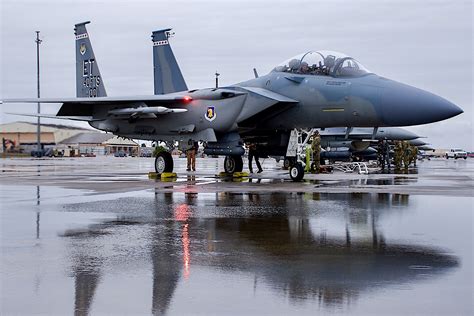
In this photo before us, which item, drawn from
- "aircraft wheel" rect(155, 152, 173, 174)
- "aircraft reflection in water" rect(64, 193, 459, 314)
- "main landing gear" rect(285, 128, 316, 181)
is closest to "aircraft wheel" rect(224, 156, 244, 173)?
"aircraft wheel" rect(155, 152, 173, 174)

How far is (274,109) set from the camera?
652 inches

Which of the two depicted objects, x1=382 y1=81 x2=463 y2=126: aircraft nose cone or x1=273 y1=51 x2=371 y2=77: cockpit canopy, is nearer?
x1=382 y1=81 x2=463 y2=126: aircraft nose cone

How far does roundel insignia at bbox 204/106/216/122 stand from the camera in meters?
17.4

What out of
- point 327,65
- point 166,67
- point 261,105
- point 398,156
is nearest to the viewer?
point 327,65

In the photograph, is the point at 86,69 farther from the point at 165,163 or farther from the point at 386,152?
the point at 386,152

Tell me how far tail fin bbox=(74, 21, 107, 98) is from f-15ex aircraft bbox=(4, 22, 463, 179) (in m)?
3.40

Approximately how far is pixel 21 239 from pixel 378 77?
36.1 ft

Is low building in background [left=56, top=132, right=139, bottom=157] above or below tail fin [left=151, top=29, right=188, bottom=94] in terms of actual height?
below

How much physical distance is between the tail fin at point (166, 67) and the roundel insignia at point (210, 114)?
5.32m

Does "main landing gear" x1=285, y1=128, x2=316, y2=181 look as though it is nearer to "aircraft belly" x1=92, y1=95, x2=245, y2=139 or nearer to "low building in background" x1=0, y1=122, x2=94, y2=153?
"aircraft belly" x1=92, y1=95, x2=245, y2=139

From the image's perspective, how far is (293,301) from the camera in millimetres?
3945

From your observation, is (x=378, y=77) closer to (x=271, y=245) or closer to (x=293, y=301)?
(x=271, y=245)

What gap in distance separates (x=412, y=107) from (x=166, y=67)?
37.2 feet

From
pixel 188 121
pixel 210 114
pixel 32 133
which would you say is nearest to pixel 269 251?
pixel 210 114
